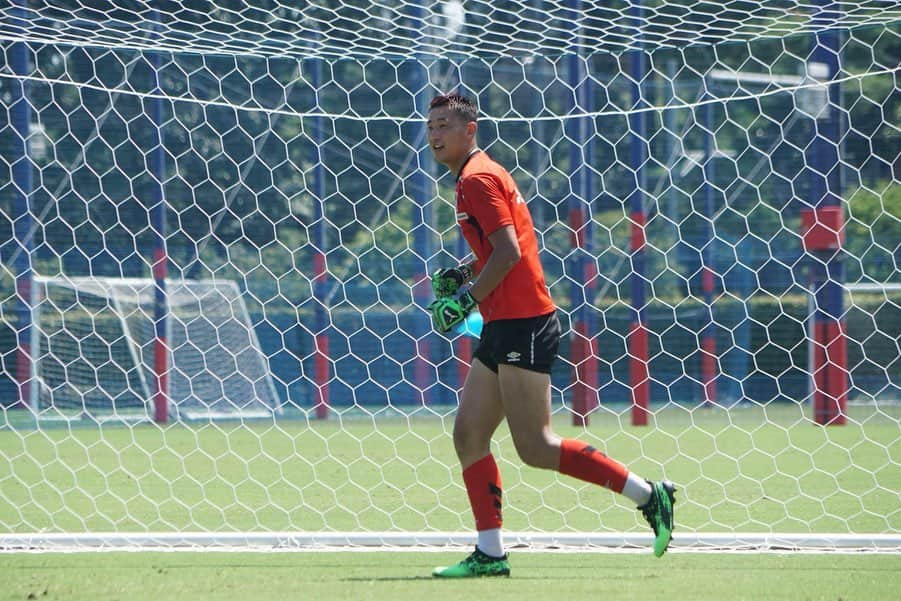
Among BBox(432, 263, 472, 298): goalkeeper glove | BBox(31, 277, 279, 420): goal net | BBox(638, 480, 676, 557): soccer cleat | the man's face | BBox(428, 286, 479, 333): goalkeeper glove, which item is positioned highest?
the man's face

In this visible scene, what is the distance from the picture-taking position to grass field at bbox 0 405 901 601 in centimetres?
429

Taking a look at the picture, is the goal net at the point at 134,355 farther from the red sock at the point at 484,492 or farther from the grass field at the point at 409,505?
the red sock at the point at 484,492

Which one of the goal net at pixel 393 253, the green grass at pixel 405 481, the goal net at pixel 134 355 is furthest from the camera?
the goal net at pixel 134 355

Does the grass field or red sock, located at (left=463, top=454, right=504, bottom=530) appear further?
red sock, located at (left=463, top=454, right=504, bottom=530)

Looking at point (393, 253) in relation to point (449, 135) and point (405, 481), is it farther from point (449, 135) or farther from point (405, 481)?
point (449, 135)

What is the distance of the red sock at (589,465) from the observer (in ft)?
14.6

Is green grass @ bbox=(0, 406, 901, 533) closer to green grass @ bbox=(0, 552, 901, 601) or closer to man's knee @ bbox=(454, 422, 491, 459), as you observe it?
green grass @ bbox=(0, 552, 901, 601)

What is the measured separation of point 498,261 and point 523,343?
1.03 ft

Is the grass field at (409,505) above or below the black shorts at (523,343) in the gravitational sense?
below

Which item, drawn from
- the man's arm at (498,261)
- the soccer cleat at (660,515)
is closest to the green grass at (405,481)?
the soccer cleat at (660,515)

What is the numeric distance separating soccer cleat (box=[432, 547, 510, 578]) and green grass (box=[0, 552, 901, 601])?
0.05 m

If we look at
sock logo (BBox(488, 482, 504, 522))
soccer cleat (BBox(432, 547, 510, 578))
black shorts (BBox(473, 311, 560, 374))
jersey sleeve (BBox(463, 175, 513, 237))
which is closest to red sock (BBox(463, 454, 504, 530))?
sock logo (BBox(488, 482, 504, 522))

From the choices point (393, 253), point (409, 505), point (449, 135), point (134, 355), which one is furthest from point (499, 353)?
point (393, 253)

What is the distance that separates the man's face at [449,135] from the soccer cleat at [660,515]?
1.39m
